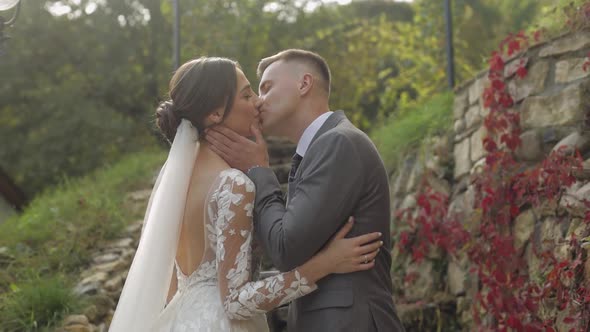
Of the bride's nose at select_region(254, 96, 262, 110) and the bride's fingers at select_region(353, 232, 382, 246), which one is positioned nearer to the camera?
the bride's fingers at select_region(353, 232, 382, 246)

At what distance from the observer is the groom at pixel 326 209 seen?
2.55 meters

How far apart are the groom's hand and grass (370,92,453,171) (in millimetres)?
3458

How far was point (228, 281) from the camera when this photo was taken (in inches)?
107

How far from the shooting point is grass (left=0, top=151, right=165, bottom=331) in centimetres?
476

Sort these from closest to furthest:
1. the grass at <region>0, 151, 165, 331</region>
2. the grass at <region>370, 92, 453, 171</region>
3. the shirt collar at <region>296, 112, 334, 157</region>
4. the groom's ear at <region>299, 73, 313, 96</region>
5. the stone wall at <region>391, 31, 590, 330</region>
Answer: the shirt collar at <region>296, 112, 334, 157</region>, the groom's ear at <region>299, 73, 313, 96</region>, the stone wall at <region>391, 31, 590, 330</region>, the grass at <region>0, 151, 165, 331</region>, the grass at <region>370, 92, 453, 171</region>

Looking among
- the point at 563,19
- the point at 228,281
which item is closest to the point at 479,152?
the point at 563,19

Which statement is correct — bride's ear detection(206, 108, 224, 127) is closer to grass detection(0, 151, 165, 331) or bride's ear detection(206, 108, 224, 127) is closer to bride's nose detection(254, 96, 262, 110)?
bride's nose detection(254, 96, 262, 110)

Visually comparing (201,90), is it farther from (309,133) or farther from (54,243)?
(54,243)

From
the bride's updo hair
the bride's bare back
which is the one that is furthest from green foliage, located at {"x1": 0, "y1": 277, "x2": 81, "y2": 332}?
the bride's updo hair

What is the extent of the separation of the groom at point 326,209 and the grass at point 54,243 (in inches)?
98.2

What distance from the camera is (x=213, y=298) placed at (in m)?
2.83

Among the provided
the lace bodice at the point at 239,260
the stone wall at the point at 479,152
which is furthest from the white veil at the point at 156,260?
the stone wall at the point at 479,152

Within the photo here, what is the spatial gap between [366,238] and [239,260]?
0.49 m

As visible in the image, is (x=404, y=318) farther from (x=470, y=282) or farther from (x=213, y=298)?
(x=213, y=298)
